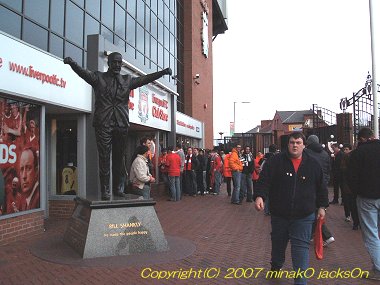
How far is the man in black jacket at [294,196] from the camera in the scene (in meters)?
4.27

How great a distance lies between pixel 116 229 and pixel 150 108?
8064 millimetres

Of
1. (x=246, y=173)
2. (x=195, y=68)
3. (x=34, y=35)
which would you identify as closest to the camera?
(x=34, y=35)

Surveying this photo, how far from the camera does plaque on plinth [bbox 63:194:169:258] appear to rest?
5.68m

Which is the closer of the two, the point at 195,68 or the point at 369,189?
the point at 369,189

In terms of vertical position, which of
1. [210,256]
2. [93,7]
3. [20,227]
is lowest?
[210,256]

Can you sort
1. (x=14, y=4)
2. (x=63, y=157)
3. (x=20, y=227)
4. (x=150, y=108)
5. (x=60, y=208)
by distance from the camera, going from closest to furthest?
(x=20, y=227)
(x=14, y=4)
(x=60, y=208)
(x=63, y=157)
(x=150, y=108)

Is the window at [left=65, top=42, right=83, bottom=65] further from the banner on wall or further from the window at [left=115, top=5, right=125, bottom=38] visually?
the banner on wall

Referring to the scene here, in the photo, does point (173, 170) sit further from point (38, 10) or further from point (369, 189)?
point (369, 189)

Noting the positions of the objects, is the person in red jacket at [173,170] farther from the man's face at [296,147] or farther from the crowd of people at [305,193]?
the man's face at [296,147]

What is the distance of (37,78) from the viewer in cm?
759

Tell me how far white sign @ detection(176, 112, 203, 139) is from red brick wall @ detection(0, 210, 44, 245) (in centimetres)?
1093

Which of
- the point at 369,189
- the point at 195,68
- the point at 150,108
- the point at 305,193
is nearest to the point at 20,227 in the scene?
the point at 305,193

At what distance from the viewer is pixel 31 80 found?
291 inches

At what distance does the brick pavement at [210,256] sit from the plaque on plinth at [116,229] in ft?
1.67
